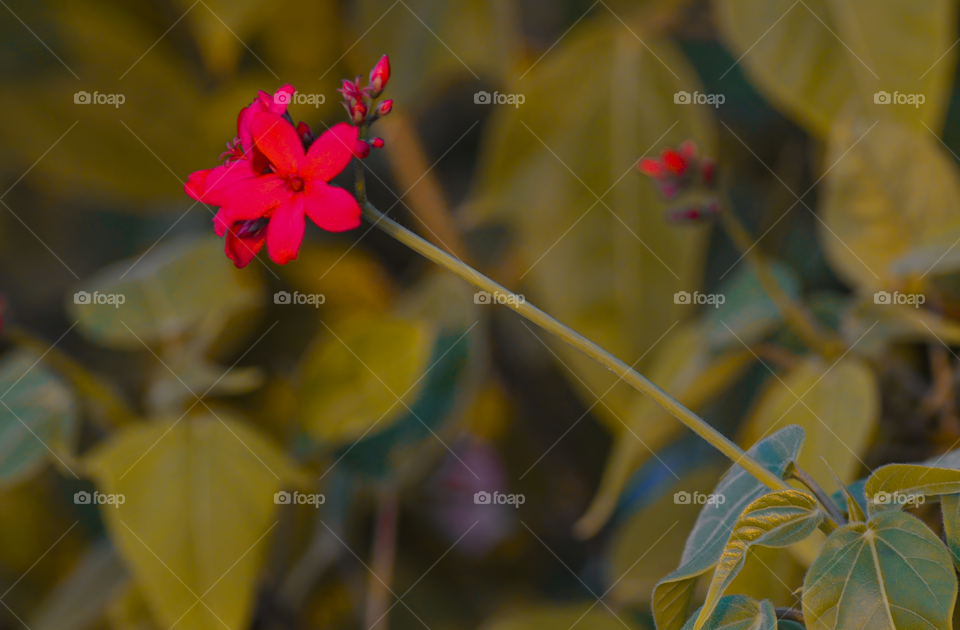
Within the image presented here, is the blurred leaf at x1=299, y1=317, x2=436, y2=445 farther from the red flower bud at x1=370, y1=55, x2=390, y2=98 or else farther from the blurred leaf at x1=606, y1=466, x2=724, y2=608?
the red flower bud at x1=370, y1=55, x2=390, y2=98

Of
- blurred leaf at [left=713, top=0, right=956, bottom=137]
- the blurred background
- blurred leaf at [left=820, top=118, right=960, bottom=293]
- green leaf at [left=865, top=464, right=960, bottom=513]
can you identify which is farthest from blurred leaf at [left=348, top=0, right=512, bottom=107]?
green leaf at [left=865, top=464, right=960, bottom=513]

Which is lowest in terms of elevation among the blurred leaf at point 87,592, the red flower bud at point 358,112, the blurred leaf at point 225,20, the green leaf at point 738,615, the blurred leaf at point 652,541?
the blurred leaf at point 87,592

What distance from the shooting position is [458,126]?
0.97 meters

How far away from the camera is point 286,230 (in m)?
0.22

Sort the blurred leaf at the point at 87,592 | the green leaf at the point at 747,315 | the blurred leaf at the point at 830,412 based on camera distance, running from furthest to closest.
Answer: the blurred leaf at the point at 87,592 → the green leaf at the point at 747,315 → the blurred leaf at the point at 830,412

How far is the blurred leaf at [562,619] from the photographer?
1.92 feet

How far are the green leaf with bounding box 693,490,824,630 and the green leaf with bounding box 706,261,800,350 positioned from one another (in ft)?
1.05

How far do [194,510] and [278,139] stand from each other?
352 millimetres

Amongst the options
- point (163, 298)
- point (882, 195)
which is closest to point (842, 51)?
point (882, 195)

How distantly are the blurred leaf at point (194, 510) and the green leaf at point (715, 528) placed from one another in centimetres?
33

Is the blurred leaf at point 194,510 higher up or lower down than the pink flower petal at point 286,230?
lower down

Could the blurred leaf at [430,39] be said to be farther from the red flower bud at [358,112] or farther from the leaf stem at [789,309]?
the red flower bud at [358,112]

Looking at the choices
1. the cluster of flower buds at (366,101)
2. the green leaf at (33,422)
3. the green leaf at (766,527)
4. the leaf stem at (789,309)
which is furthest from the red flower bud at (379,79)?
the green leaf at (33,422)

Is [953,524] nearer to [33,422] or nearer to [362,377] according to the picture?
[362,377]
